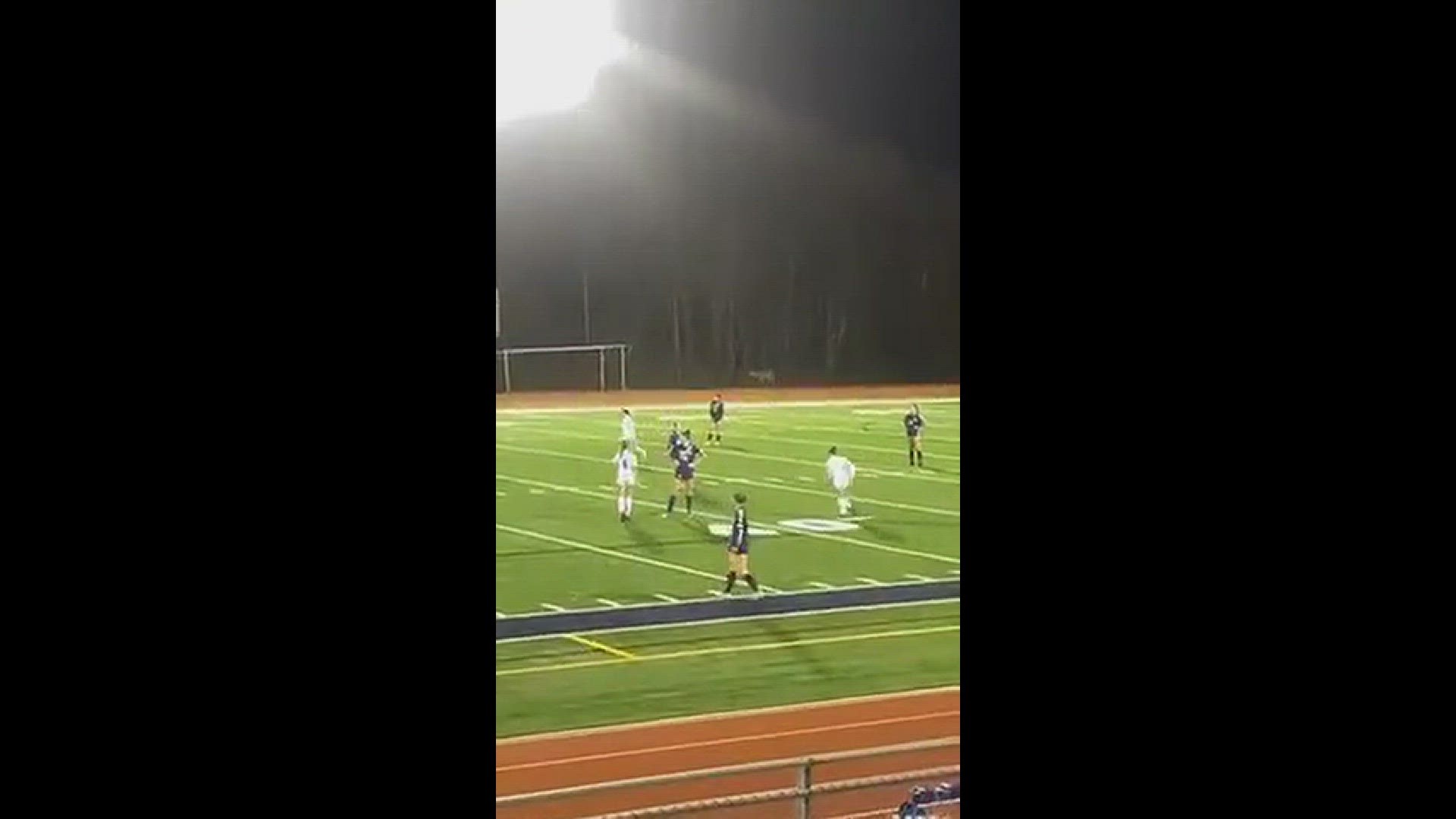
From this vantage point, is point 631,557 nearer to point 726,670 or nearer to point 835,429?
point 726,670

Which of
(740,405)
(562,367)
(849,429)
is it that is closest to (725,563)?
(849,429)

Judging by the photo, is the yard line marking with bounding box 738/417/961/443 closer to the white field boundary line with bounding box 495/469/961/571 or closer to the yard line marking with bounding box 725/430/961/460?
the yard line marking with bounding box 725/430/961/460

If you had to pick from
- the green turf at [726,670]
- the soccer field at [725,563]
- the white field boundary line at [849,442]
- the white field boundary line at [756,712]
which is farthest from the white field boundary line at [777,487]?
the white field boundary line at [756,712]

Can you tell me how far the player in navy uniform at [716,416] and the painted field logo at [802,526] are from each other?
0.83 ft

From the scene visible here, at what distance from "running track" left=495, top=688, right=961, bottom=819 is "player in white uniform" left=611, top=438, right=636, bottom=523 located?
39 centimetres

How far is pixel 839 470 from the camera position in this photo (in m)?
3.49

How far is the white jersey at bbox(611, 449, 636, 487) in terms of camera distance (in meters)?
3.01

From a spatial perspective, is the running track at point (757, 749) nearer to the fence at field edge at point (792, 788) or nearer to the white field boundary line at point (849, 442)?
the fence at field edge at point (792, 788)

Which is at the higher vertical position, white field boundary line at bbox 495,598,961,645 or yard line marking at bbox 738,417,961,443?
yard line marking at bbox 738,417,961,443

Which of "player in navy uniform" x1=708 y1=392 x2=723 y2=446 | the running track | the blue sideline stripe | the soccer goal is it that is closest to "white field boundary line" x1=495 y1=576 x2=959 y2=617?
the blue sideline stripe

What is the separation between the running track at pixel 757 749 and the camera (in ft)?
9.66
